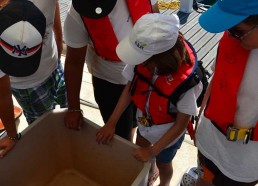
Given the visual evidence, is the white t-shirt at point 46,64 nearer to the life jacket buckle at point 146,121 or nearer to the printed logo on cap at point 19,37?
the printed logo on cap at point 19,37

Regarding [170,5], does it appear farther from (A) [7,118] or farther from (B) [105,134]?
(A) [7,118]

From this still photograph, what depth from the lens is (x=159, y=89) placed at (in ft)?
3.95

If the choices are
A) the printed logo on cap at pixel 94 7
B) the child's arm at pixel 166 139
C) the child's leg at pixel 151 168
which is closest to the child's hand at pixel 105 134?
the child's arm at pixel 166 139

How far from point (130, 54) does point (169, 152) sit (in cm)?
57

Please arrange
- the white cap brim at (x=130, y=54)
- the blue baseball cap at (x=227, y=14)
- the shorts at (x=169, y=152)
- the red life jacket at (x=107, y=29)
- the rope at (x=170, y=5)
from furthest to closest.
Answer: the rope at (x=170, y=5) < the shorts at (x=169, y=152) < the red life jacket at (x=107, y=29) < the white cap brim at (x=130, y=54) < the blue baseball cap at (x=227, y=14)

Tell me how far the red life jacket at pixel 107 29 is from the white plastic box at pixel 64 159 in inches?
13.3

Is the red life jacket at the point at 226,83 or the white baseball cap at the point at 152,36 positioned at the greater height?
the white baseball cap at the point at 152,36

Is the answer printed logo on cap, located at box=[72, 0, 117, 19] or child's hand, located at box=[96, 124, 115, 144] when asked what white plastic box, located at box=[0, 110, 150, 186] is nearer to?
child's hand, located at box=[96, 124, 115, 144]

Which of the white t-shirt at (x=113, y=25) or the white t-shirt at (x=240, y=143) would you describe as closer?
the white t-shirt at (x=240, y=143)

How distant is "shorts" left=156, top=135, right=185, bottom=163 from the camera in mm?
1416

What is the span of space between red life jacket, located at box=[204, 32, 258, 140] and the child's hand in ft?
1.34

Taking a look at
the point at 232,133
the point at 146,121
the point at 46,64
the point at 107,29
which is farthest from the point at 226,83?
the point at 46,64

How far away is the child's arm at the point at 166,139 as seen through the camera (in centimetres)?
121

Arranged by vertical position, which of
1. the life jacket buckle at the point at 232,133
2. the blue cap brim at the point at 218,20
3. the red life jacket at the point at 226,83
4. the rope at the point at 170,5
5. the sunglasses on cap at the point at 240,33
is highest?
the blue cap brim at the point at 218,20
